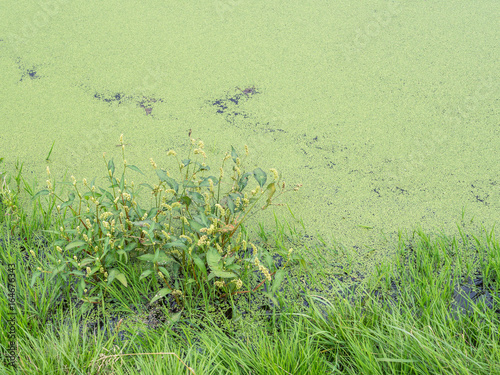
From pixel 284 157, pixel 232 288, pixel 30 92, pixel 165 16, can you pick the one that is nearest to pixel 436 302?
pixel 232 288

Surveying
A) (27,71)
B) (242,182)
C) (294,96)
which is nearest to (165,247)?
(242,182)

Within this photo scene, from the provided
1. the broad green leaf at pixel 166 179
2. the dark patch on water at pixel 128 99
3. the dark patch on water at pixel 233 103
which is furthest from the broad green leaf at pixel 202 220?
the dark patch on water at pixel 128 99

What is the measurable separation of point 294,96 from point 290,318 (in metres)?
1.17

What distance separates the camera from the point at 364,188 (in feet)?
5.50

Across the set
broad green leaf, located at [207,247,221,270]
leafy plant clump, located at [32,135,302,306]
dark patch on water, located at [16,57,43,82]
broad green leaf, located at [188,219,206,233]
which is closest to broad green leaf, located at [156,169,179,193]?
leafy plant clump, located at [32,135,302,306]

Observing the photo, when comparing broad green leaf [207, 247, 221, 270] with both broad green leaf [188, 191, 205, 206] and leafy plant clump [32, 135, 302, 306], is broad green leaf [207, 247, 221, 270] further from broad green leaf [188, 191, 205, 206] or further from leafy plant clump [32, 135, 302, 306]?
broad green leaf [188, 191, 205, 206]

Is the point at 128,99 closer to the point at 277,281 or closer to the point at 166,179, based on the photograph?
the point at 166,179

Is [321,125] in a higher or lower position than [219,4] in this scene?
lower

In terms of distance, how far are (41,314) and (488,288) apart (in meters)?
1.42

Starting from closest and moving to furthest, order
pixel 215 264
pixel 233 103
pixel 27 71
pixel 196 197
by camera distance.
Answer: pixel 215 264
pixel 196 197
pixel 233 103
pixel 27 71

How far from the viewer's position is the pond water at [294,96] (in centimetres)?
168

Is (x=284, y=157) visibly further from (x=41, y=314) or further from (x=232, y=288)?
(x=41, y=314)

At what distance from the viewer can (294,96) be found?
207 centimetres

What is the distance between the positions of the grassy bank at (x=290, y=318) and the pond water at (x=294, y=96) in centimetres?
14
